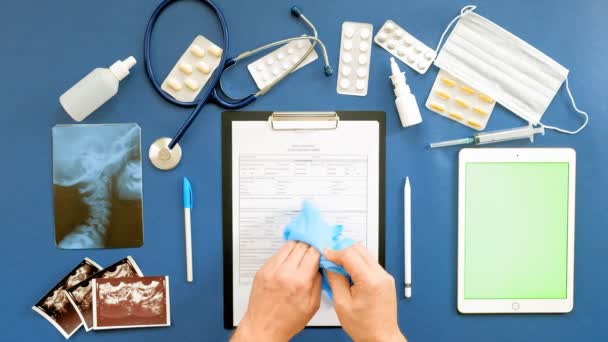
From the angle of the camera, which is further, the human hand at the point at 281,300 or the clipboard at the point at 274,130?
the clipboard at the point at 274,130

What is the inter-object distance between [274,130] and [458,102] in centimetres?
36

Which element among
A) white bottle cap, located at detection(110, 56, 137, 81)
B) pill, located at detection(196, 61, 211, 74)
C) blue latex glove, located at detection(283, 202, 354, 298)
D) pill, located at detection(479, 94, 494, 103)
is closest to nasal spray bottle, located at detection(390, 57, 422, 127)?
pill, located at detection(479, 94, 494, 103)

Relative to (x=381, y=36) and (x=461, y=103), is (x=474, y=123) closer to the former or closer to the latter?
(x=461, y=103)

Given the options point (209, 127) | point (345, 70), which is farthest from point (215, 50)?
point (345, 70)

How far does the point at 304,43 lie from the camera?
777 millimetres

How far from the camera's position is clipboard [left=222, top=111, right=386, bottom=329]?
778 millimetres

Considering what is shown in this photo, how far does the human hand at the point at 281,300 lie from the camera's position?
0.67 m

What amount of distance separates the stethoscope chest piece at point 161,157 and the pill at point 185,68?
0.43 feet

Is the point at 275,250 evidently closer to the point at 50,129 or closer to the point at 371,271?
the point at 371,271

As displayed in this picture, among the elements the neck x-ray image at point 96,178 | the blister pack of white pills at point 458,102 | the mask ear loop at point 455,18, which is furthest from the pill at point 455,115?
the neck x-ray image at point 96,178

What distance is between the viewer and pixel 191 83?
765mm

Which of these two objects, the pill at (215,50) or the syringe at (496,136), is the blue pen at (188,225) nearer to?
the pill at (215,50)

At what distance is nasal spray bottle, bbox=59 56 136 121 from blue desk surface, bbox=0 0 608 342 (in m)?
0.02

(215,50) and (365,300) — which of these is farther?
(215,50)
